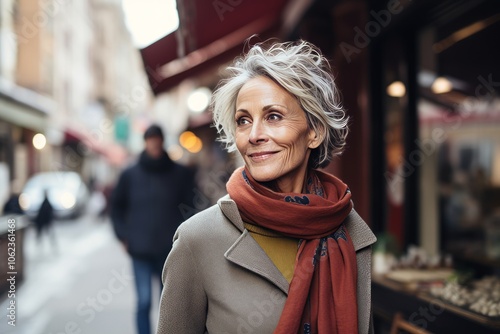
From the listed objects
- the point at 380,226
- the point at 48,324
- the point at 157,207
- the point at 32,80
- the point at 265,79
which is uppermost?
the point at 32,80

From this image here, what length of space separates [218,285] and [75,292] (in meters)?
6.90

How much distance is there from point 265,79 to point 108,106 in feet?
176

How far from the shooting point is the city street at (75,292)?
606cm

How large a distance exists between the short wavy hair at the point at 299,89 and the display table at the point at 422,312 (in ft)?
7.15

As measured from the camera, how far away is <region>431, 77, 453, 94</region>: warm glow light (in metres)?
6.91

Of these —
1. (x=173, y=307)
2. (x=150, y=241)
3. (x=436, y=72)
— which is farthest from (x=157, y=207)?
(x=436, y=72)

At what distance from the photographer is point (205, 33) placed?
627 centimetres

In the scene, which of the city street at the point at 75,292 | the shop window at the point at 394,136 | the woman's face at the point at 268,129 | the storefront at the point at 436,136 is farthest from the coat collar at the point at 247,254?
the shop window at the point at 394,136

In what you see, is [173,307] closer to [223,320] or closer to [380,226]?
[223,320]

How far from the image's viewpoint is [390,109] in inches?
259

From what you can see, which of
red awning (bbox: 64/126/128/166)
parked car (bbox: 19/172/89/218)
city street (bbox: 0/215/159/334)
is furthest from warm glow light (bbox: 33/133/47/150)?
city street (bbox: 0/215/159/334)

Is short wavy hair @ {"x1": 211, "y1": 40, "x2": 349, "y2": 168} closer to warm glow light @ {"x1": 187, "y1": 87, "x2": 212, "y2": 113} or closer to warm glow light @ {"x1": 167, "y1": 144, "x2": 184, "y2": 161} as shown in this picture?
warm glow light @ {"x1": 187, "y1": 87, "x2": 212, "y2": 113}

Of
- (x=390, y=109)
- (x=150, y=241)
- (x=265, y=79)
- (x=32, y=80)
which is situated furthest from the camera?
(x=32, y=80)

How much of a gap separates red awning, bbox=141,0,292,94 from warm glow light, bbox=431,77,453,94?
2255 mm
